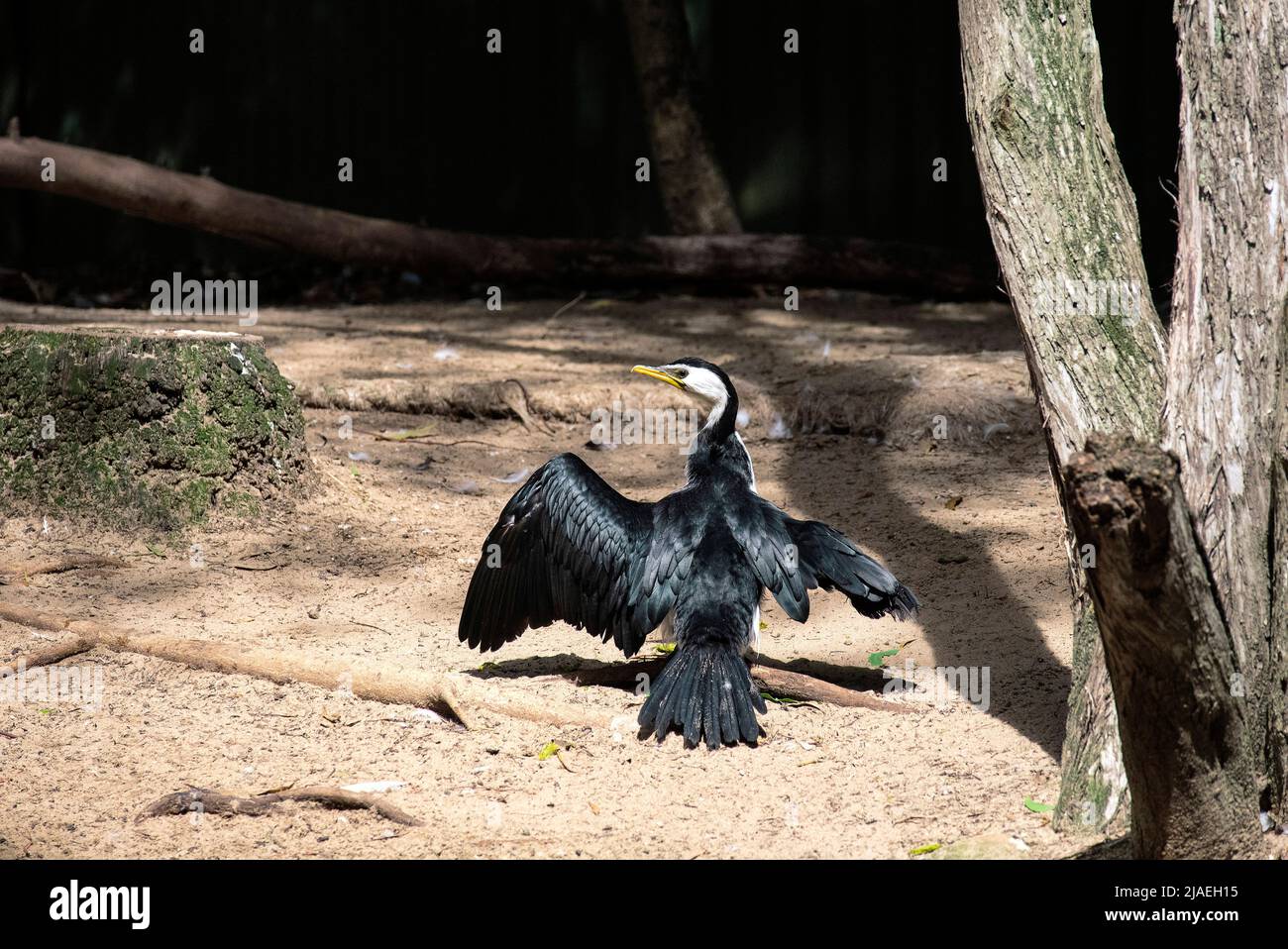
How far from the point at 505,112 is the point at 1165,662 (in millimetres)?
9015

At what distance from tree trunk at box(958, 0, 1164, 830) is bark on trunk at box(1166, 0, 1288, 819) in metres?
0.33


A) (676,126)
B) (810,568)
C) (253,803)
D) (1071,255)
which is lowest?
(253,803)

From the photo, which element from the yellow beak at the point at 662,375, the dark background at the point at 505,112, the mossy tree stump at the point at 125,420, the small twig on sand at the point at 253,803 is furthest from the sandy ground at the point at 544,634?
the dark background at the point at 505,112

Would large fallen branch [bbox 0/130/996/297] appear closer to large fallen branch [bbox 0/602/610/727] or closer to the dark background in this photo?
the dark background

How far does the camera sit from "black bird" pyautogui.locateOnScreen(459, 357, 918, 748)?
13.6ft

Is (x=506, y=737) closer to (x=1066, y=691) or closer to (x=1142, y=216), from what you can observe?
(x=1066, y=691)

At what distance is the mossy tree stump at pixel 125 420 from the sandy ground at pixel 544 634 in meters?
0.13

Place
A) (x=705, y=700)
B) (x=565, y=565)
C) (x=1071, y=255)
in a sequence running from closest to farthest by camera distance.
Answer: (x=1071, y=255) < (x=705, y=700) < (x=565, y=565)

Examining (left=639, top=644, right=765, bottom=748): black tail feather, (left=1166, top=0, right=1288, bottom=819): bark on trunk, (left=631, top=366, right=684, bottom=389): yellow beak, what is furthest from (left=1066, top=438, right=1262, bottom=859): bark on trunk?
(left=631, top=366, right=684, bottom=389): yellow beak

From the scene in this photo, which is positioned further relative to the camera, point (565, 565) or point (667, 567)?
point (565, 565)

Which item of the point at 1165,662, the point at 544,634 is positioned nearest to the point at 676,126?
the point at 544,634

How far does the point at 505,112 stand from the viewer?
10656mm

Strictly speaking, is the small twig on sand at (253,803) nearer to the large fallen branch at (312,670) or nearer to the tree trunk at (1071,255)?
the large fallen branch at (312,670)

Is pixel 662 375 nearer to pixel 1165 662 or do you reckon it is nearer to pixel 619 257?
pixel 1165 662
